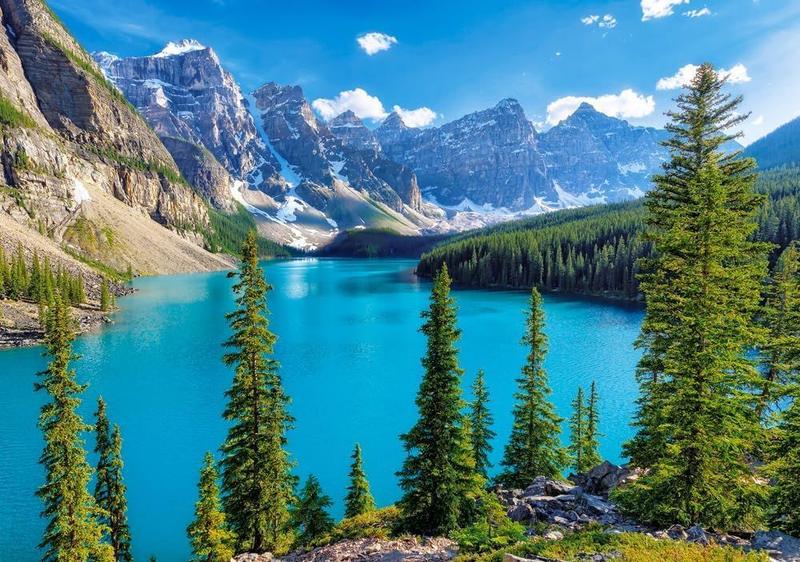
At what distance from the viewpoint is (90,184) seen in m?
175

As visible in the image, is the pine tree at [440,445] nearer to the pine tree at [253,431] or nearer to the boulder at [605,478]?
the boulder at [605,478]

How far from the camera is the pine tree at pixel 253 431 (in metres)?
19.9

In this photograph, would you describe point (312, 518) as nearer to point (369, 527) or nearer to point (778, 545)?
point (369, 527)

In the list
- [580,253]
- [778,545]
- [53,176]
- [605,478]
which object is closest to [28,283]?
[53,176]

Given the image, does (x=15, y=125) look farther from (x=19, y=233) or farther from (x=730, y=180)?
(x=730, y=180)

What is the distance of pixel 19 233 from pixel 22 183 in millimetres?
34299

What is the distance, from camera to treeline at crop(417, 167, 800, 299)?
117m

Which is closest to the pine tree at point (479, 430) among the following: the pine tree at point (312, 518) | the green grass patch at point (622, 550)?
the pine tree at point (312, 518)

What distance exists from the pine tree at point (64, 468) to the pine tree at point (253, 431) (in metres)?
5.24

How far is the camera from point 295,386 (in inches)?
2045

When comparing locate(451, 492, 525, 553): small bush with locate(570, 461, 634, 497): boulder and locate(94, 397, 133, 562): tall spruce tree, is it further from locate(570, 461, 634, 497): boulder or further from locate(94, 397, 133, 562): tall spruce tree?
locate(94, 397, 133, 562): tall spruce tree

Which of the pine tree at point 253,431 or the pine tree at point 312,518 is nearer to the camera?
the pine tree at point 253,431

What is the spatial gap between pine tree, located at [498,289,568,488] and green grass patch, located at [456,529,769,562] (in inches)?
479

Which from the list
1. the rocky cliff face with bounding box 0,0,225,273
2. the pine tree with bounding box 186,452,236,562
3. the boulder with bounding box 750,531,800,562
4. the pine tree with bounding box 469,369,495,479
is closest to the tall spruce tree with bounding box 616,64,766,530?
the boulder with bounding box 750,531,800,562
